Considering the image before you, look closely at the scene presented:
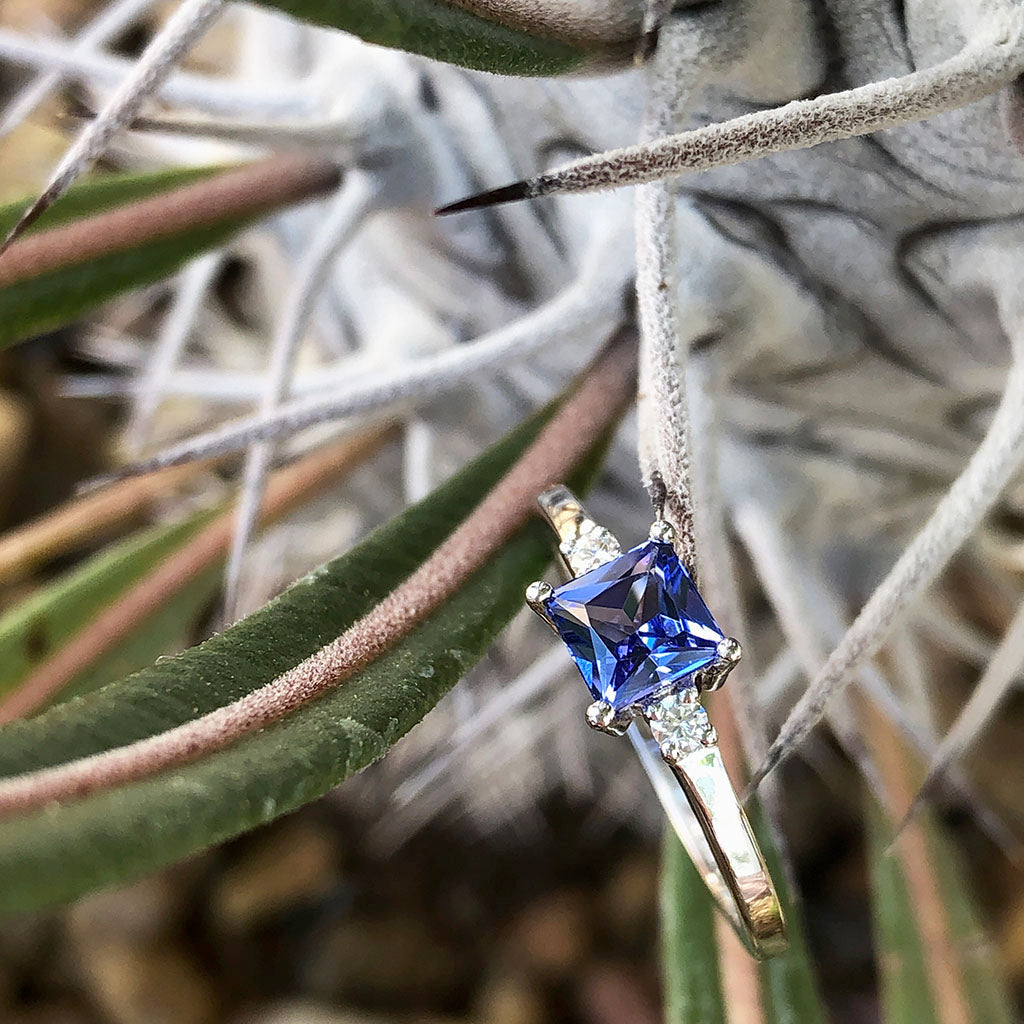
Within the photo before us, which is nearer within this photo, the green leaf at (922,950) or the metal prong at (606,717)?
the metal prong at (606,717)

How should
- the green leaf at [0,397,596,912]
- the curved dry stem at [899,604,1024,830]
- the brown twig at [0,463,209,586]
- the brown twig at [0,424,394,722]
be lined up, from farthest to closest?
the brown twig at [0,463,209,586], the brown twig at [0,424,394,722], the curved dry stem at [899,604,1024,830], the green leaf at [0,397,596,912]

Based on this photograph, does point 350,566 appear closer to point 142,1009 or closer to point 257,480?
point 257,480

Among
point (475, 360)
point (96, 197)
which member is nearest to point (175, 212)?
point (96, 197)

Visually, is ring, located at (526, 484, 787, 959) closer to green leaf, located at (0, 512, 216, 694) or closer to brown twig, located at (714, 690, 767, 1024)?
brown twig, located at (714, 690, 767, 1024)

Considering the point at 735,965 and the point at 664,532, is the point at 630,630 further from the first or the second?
the point at 735,965

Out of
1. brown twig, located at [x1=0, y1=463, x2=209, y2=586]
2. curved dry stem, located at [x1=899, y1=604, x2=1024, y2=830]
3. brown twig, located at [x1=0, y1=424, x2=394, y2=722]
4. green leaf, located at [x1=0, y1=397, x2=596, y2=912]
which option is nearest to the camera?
green leaf, located at [x1=0, y1=397, x2=596, y2=912]

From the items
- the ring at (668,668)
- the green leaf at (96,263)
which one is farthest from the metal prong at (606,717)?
the green leaf at (96,263)

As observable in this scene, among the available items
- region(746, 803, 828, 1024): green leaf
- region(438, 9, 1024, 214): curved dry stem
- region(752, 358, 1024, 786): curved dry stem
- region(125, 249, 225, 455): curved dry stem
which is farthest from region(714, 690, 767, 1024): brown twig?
region(125, 249, 225, 455): curved dry stem

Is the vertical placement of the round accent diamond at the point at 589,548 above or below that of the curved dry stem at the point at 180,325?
below

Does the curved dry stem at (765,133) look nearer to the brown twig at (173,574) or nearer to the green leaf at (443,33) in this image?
the green leaf at (443,33)
